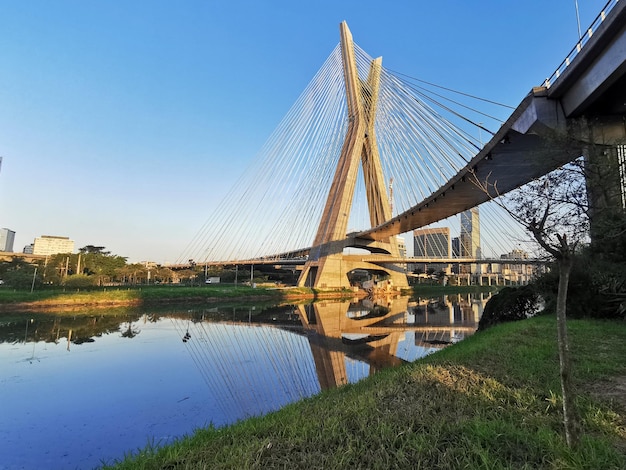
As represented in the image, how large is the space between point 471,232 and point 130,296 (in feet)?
107

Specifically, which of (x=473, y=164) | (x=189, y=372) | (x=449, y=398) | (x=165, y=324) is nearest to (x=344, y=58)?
(x=473, y=164)

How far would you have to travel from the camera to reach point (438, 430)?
335cm

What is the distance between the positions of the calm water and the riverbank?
589 cm

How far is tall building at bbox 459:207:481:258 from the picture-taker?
3123 cm

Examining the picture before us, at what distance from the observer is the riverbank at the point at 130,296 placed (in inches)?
939

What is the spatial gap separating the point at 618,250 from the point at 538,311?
230 inches

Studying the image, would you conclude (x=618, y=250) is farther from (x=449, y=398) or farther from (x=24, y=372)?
(x=24, y=372)

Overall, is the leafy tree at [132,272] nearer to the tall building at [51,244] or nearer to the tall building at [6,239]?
the tall building at [51,244]

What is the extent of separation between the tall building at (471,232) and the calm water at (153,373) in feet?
49.9

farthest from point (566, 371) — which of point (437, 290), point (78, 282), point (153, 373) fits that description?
point (437, 290)

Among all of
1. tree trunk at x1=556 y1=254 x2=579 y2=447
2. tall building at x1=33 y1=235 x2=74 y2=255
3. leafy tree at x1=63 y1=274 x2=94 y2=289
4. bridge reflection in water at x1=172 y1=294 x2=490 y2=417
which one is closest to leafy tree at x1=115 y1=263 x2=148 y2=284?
leafy tree at x1=63 y1=274 x2=94 y2=289

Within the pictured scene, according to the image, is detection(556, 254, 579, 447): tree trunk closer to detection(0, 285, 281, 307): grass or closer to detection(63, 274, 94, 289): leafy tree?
detection(0, 285, 281, 307): grass

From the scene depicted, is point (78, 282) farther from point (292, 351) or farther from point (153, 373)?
point (292, 351)

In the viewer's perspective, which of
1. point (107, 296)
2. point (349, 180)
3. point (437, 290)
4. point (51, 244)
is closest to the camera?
point (107, 296)
